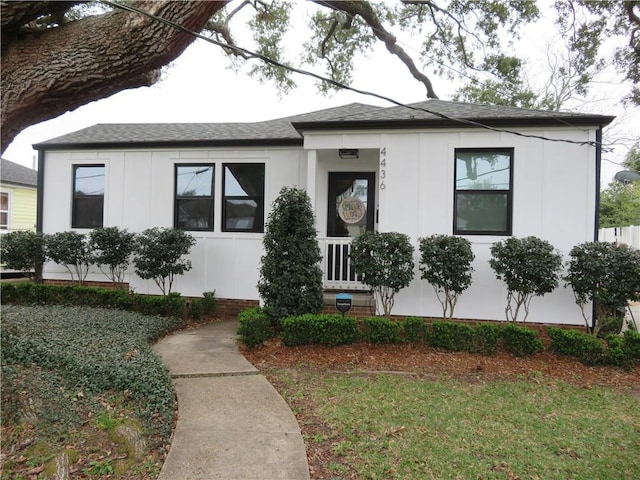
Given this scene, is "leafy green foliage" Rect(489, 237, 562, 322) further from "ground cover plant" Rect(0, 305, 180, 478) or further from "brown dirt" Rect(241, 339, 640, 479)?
"ground cover plant" Rect(0, 305, 180, 478)

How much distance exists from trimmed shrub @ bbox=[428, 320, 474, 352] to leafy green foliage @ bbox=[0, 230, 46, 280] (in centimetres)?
807

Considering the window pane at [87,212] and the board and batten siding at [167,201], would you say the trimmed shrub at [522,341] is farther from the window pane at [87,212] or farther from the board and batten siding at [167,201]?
the window pane at [87,212]

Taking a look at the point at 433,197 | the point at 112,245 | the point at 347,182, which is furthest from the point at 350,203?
the point at 112,245

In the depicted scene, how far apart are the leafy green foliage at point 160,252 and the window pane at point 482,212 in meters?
5.11

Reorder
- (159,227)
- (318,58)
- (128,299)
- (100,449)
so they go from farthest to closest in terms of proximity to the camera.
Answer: (318,58) → (159,227) → (128,299) → (100,449)

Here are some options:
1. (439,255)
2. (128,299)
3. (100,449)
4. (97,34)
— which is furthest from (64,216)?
(439,255)

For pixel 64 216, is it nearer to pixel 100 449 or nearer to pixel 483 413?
pixel 100 449

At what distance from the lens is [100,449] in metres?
2.82

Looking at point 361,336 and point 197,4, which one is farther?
point 361,336

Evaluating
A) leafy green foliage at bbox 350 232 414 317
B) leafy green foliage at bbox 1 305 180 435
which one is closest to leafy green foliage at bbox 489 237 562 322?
leafy green foliage at bbox 350 232 414 317

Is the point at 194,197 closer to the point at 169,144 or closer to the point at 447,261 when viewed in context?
the point at 169,144

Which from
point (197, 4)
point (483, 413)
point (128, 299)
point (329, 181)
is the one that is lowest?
point (483, 413)

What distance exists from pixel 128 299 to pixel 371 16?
32.8 feet

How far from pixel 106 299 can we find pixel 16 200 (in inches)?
529
